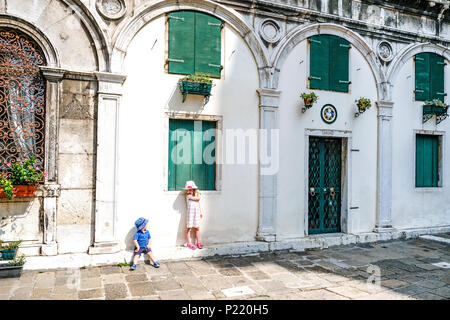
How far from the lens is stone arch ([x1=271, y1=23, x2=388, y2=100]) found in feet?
24.3

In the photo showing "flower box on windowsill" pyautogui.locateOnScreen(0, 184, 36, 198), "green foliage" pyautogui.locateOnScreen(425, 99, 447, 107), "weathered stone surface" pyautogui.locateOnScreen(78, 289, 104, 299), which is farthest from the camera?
"green foliage" pyautogui.locateOnScreen(425, 99, 447, 107)

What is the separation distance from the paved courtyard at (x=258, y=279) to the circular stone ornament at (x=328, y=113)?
302 centimetres

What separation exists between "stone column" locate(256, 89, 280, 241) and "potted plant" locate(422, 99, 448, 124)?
14.4 feet

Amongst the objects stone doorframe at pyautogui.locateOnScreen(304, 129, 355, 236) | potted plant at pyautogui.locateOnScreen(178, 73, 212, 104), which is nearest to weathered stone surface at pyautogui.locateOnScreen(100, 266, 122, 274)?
potted plant at pyautogui.locateOnScreen(178, 73, 212, 104)

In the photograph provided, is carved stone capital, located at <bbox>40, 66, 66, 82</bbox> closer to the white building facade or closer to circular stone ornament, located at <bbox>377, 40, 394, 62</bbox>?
the white building facade

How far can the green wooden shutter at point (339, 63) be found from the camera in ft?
26.2

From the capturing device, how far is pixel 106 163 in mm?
6152

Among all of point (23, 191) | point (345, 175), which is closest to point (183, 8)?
point (23, 191)

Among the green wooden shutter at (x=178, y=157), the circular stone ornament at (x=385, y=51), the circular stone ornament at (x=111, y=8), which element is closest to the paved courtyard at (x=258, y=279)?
the green wooden shutter at (x=178, y=157)

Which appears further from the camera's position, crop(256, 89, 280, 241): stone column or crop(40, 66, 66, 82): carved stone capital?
crop(256, 89, 280, 241): stone column

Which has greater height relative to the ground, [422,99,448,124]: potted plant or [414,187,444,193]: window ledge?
[422,99,448,124]: potted plant

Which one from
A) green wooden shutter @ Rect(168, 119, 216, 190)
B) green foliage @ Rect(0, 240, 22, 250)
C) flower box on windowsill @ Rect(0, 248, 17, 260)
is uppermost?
green wooden shutter @ Rect(168, 119, 216, 190)

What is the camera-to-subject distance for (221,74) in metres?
7.03
